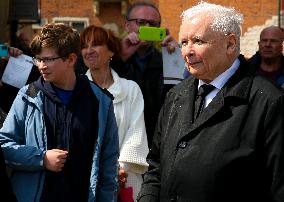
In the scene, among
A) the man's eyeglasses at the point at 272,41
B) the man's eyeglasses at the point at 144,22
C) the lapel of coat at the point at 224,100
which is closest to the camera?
the lapel of coat at the point at 224,100

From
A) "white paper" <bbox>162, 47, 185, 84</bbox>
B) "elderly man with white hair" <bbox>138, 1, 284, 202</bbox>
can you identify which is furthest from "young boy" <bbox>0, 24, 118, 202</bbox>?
"white paper" <bbox>162, 47, 185, 84</bbox>

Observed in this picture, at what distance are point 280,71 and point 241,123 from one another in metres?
4.03

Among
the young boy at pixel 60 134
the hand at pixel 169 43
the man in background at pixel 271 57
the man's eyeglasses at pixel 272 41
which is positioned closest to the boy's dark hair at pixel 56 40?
the young boy at pixel 60 134

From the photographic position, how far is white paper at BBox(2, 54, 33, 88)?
4523mm

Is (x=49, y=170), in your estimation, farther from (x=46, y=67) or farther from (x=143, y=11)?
(x=143, y=11)

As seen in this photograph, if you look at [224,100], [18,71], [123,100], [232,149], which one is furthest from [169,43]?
[232,149]

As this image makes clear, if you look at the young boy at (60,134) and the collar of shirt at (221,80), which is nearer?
the collar of shirt at (221,80)

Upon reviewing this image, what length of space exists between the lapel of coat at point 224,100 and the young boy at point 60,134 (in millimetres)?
872

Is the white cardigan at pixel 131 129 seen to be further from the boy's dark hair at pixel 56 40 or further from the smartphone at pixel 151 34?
the boy's dark hair at pixel 56 40

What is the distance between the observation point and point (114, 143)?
11.8 ft

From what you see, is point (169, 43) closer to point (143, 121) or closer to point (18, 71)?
point (143, 121)

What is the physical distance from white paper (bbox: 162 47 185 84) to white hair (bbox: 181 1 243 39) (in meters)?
1.93

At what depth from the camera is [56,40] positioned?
139 inches

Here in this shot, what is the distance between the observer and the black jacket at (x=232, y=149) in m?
2.51
